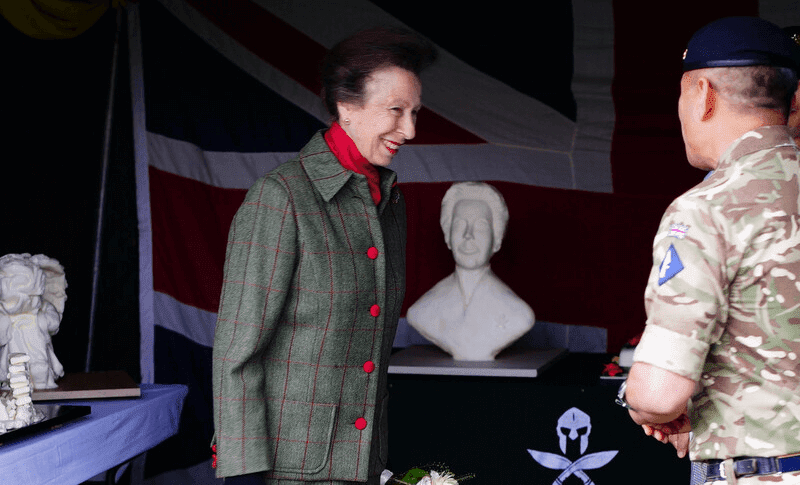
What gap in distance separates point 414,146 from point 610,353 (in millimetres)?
1086

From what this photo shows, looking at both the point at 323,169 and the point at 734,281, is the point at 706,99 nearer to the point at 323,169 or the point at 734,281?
the point at 734,281

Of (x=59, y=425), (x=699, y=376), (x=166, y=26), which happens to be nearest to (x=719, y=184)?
(x=699, y=376)

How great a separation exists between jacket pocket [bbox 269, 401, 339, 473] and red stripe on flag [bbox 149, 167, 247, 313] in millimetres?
1943

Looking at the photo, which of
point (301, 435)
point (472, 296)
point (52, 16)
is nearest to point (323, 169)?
point (301, 435)

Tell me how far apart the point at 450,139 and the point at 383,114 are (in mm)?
1760

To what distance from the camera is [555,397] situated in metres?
2.45

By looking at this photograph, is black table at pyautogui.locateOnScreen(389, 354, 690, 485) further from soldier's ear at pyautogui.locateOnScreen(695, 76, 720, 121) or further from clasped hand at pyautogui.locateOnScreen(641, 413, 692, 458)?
soldier's ear at pyautogui.locateOnScreen(695, 76, 720, 121)

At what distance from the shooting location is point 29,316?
2.22 metres

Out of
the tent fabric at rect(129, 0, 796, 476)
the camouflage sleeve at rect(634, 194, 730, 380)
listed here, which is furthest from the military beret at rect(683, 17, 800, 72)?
the tent fabric at rect(129, 0, 796, 476)

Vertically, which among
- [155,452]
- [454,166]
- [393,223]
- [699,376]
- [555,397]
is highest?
[454,166]

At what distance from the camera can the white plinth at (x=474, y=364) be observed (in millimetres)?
2590

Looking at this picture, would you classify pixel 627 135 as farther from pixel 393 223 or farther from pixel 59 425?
pixel 59 425

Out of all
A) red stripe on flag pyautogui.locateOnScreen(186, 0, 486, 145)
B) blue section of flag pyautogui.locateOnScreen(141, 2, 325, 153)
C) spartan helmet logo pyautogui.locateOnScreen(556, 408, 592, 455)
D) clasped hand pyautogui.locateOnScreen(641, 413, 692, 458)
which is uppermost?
red stripe on flag pyautogui.locateOnScreen(186, 0, 486, 145)

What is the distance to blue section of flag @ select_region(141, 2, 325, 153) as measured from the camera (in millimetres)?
3387
